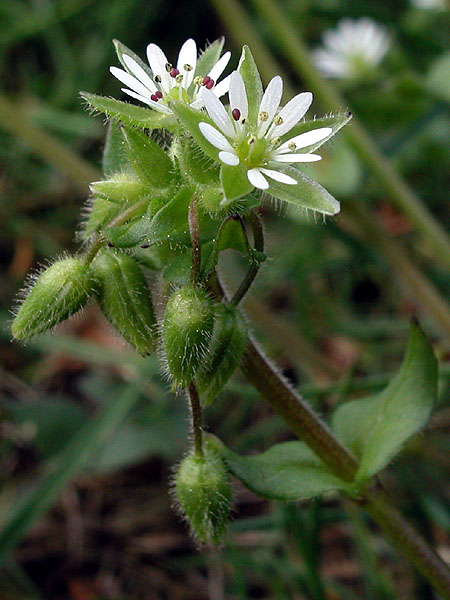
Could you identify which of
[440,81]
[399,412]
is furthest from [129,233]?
[440,81]

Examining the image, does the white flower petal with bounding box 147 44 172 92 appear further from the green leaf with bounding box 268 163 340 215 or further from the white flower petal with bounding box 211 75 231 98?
the green leaf with bounding box 268 163 340 215

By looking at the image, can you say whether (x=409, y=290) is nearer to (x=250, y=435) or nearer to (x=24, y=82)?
(x=250, y=435)

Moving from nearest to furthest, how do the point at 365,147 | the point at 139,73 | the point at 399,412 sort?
the point at 139,73
the point at 399,412
the point at 365,147

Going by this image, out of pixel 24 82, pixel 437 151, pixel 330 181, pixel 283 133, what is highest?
pixel 24 82

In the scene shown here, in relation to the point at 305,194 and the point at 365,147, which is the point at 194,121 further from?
the point at 365,147

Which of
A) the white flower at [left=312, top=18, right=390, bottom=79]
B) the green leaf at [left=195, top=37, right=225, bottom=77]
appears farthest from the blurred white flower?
the green leaf at [left=195, top=37, right=225, bottom=77]

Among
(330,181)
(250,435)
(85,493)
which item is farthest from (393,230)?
(85,493)
